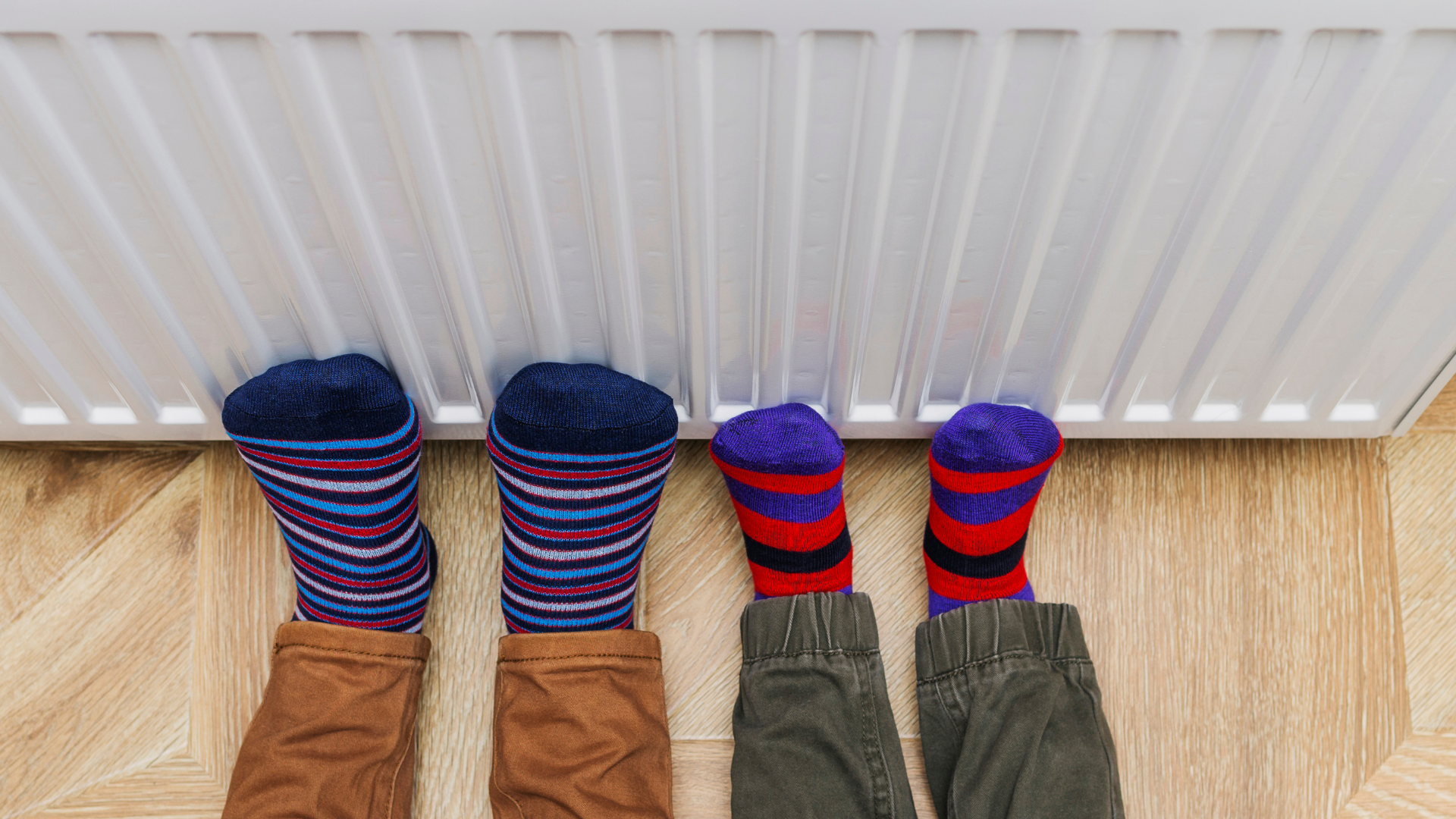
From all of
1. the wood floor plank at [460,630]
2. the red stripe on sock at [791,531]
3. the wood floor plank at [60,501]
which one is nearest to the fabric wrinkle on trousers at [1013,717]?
the red stripe on sock at [791,531]

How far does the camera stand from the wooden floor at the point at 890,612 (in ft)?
2.29

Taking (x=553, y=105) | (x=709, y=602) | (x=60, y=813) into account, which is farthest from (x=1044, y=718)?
(x=60, y=813)

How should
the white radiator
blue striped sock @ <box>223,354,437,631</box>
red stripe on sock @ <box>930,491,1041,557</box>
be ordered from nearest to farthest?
1. the white radiator
2. blue striped sock @ <box>223,354,437,631</box>
3. red stripe on sock @ <box>930,491,1041,557</box>

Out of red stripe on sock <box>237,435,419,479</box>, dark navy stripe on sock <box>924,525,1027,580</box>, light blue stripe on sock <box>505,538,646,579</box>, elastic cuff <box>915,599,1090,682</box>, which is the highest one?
red stripe on sock <box>237,435,419,479</box>

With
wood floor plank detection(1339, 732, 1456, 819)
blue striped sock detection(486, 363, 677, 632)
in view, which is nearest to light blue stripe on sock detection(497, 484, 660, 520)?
blue striped sock detection(486, 363, 677, 632)

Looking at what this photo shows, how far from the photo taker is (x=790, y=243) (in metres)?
0.48

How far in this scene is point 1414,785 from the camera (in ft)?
2.29

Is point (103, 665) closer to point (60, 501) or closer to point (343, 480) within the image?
point (60, 501)

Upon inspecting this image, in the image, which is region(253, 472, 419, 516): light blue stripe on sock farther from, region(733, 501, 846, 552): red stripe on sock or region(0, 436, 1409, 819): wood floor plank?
region(733, 501, 846, 552): red stripe on sock

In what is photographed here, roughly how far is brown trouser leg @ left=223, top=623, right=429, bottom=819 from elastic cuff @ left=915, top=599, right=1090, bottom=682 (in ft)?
1.26

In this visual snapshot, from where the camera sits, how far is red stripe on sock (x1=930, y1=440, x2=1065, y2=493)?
652 millimetres

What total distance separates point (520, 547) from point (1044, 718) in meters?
0.38

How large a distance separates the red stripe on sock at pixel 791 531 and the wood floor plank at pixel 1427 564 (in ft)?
1.49

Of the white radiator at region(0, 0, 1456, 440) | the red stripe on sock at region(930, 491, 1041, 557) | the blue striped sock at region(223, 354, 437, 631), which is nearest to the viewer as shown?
the white radiator at region(0, 0, 1456, 440)
